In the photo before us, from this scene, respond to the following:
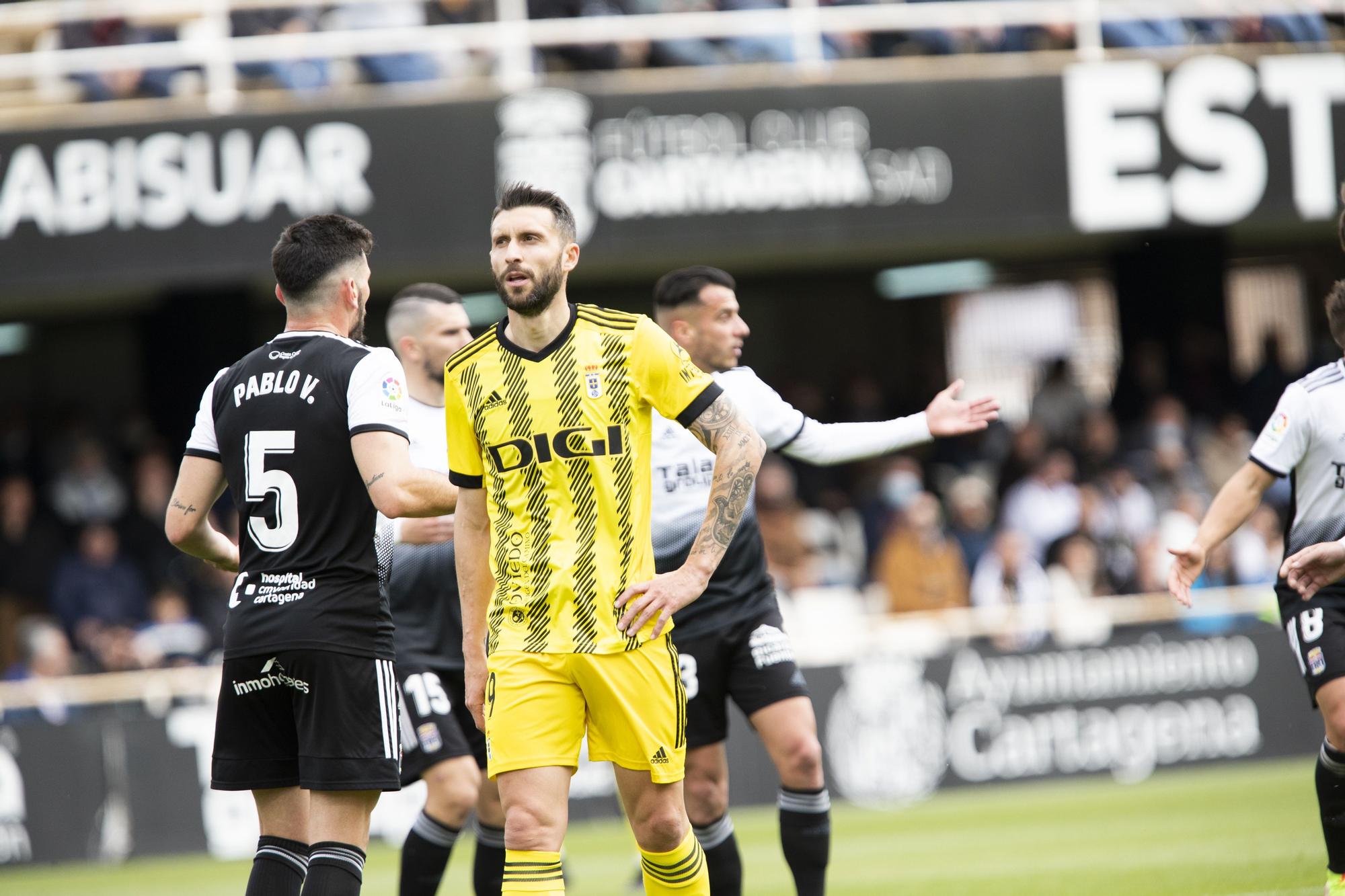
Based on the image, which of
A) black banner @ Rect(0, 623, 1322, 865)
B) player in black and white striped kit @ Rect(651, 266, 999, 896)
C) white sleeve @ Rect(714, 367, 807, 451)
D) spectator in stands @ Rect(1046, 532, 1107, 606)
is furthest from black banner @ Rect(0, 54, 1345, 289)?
white sleeve @ Rect(714, 367, 807, 451)

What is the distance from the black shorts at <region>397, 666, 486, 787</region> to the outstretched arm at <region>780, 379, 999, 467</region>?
1.71 m

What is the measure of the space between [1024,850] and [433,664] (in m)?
4.35

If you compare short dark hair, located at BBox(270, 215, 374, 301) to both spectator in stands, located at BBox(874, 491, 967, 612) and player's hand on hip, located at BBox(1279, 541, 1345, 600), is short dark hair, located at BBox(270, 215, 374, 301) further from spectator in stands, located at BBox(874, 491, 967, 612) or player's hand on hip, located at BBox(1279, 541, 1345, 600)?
spectator in stands, located at BBox(874, 491, 967, 612)

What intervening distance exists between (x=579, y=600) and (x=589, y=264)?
1221 cm

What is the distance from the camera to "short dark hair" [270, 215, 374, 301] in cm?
557

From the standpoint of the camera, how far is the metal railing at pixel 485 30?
48.3ft

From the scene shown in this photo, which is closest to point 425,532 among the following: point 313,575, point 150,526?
point 313,575

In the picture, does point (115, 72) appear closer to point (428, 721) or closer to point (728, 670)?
point (428, 721)

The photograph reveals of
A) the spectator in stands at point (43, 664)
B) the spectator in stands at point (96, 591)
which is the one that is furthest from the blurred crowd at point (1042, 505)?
the spectator in stands at point (43, 664)

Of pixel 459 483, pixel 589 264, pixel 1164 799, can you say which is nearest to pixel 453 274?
pixel 589 264

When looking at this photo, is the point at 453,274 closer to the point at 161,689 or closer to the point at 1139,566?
the point at 161,689

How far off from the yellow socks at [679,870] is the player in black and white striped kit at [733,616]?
1.32 m

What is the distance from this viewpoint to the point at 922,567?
15.2m

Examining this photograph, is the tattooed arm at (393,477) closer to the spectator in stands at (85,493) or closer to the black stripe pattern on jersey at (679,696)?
the black stripe pattern on jersey at (679,696)
